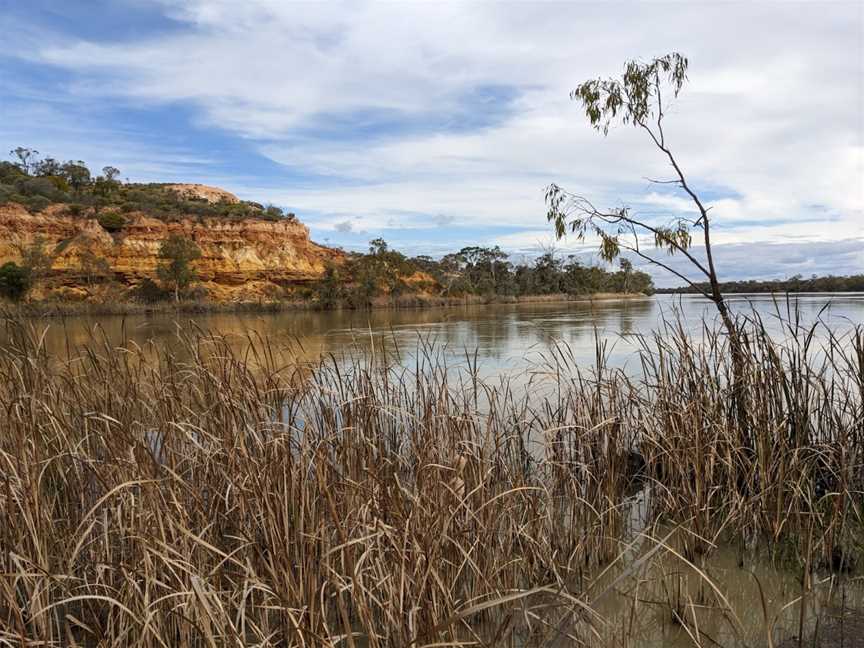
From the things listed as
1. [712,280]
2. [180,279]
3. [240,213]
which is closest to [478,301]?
[240,213]

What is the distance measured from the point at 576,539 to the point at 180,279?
40.2 m

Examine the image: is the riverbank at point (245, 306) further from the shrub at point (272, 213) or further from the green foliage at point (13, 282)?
the shrub at point (272, 213)

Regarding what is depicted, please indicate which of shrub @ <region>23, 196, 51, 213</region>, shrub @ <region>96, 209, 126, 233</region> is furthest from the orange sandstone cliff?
shrub @ <region>96, 209, 126, 233</region>

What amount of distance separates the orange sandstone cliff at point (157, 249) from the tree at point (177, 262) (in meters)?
1.72

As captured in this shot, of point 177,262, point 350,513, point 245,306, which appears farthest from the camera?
point 245,306

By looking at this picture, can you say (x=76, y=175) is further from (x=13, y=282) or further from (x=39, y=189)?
(x=13, y=282)

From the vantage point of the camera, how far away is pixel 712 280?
4.82m

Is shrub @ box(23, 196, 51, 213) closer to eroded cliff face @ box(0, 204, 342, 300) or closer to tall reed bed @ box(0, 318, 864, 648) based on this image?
eroded cliff face @ box(0, 204, 342, 300)

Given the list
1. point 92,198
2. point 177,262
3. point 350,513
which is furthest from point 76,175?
point 350,513

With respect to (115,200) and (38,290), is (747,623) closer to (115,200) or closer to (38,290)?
(38,290)

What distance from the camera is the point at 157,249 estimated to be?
43.1 m

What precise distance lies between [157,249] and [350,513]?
45.9 metres

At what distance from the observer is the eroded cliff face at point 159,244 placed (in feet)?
129

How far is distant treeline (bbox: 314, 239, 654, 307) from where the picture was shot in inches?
1843
